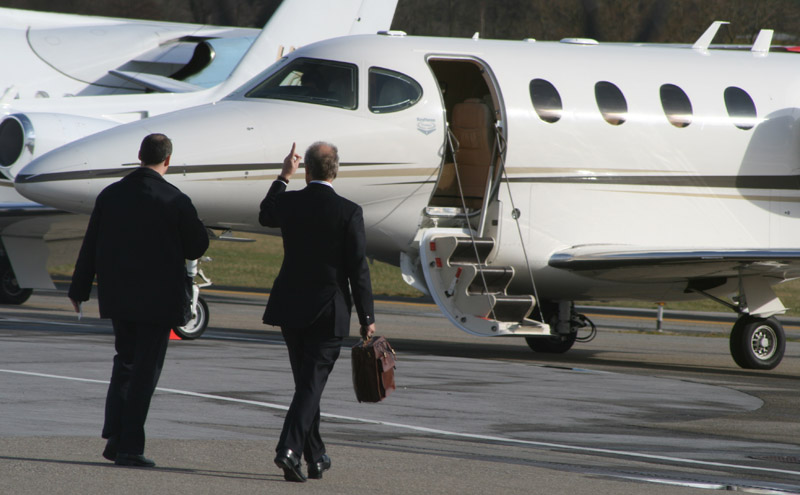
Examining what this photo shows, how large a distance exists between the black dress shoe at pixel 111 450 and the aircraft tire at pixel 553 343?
9.96m

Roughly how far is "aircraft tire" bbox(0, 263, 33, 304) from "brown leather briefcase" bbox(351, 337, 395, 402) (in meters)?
13.8

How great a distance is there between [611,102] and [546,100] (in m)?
0.89

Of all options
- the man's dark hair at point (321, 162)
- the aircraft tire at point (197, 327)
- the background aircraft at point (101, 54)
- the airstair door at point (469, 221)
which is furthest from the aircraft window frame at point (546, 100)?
the background aircraft at point (101, 54)

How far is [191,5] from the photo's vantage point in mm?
54094

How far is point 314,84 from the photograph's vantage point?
1398cm

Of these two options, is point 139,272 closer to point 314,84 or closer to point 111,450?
point 111,450

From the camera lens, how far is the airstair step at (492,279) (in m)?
13.9

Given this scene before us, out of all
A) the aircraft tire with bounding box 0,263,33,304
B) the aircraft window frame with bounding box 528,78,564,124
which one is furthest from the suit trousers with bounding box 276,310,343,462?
the aircraft tire with bounding box 0,263,33,304

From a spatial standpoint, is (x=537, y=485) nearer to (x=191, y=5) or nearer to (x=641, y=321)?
(x=641, y=321)

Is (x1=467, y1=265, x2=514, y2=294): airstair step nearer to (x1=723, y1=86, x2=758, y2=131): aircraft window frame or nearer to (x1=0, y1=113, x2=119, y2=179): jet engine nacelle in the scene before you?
(x1=723, y1=86, x2=758, y2=131): aircraft window frame

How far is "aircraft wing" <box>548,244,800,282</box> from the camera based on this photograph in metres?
13.7

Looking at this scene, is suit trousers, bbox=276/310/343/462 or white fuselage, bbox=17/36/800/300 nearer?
suit trousers, bbox=276/310/343/462

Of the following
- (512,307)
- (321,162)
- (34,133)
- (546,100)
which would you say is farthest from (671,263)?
(34,133)

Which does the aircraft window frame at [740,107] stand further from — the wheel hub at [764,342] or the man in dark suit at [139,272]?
the man in dark suit at [139,272]
